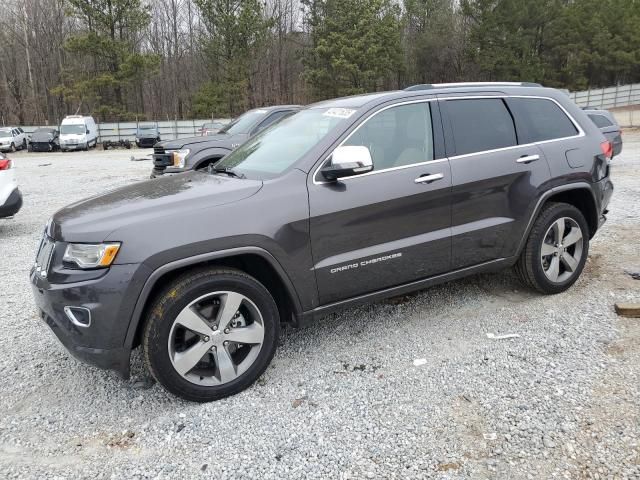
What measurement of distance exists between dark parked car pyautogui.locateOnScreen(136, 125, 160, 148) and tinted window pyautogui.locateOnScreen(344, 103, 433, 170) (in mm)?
29388

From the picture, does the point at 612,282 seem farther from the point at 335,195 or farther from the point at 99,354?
the point at 99,354

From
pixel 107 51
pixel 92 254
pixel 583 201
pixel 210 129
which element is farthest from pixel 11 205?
pixel 107 51

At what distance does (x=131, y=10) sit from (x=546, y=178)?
38.2 m

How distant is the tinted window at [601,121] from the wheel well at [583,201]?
22.1ft

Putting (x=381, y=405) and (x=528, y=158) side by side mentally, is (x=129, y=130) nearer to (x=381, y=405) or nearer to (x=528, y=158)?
(x=528, y=158)

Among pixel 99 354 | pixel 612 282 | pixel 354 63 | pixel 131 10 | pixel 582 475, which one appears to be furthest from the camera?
pixel 354 63

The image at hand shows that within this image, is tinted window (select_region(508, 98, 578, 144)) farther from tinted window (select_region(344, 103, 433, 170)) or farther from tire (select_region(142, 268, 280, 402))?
tire (select_region(142, 268, 280, 402))

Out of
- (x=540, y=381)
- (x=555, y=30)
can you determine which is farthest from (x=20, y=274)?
(x=555, y=30)

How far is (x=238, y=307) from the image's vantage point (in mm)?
3121

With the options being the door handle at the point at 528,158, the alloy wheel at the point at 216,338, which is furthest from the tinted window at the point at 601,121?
the alloy wheel at the point at 216,338

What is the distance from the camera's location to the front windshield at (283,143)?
141 inches

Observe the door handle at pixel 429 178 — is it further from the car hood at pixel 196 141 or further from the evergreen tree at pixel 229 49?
the evergreen tree at pixel 229 49

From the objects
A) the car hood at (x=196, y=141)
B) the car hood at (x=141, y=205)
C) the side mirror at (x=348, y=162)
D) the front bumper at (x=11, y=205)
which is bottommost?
the front bumper at (x=11, y=205)

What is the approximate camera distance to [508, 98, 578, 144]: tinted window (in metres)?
4.27
